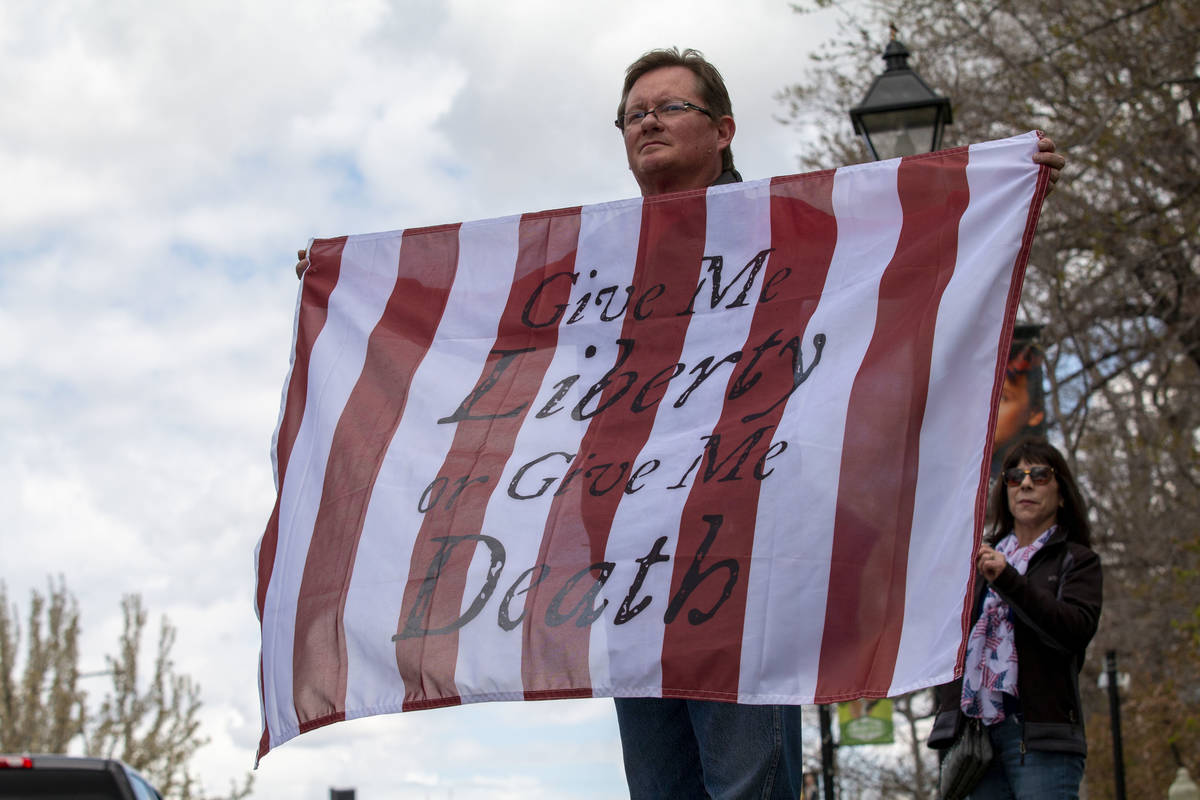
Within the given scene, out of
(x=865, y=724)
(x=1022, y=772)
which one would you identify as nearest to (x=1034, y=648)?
(x=1022, y=772)

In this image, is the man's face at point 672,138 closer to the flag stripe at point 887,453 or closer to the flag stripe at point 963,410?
the flag stripe at point 887,453

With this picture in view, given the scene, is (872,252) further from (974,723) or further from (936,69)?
(936,69)

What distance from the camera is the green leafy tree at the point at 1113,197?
1276cm

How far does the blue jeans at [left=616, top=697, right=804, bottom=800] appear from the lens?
3400 millimetres

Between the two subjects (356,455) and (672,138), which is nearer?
(672,138)

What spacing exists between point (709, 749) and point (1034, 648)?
1.57 metres

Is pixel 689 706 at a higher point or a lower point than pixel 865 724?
lower

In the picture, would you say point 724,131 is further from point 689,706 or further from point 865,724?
point 865,724

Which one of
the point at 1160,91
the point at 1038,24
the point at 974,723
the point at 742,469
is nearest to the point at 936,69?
the point at 1038,24

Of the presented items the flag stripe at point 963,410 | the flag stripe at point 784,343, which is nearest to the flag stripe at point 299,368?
the flag stripe at point 784,343

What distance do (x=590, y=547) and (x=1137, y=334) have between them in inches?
498

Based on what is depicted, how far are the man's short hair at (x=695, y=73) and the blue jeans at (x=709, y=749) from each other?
1580 millimetres

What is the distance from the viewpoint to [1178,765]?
27.2 m

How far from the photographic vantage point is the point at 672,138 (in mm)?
4035
